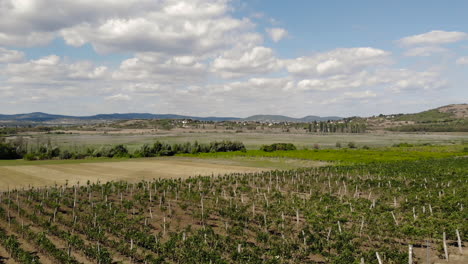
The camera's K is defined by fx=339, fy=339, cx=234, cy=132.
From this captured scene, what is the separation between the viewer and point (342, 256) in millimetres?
18219

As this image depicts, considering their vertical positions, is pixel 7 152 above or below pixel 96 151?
above

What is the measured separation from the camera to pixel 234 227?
24984 millimetres

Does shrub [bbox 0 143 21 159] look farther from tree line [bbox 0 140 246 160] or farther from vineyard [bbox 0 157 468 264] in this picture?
vineyard [bbox 0 157 468 264]

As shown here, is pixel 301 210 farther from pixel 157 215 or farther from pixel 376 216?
pixel 157 215

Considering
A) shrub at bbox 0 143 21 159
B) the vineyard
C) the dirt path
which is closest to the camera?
the dirt path

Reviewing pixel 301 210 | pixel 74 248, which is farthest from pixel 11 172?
pixel 301 210

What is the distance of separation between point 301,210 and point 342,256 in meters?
12.5

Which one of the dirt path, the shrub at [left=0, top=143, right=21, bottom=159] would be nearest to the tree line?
the shrub at [left=0, top=143, right=21, bottom=159]

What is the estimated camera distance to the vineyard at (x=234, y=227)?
19.7m

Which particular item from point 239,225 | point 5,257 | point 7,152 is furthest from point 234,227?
point 7,152

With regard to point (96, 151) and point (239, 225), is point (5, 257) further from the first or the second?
point (96, 151)

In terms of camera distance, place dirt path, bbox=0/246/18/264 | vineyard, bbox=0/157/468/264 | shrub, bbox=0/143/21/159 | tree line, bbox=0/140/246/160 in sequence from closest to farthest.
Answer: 1. dirt path, bbox=0/246/18/264
2. vineyard, bbox=0/157/468/264
3. shrub, bbox=0/143/21/159
4. tree line, bbox=0/140/246/160

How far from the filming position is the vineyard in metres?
19.7

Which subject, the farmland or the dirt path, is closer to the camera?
the dirt path
